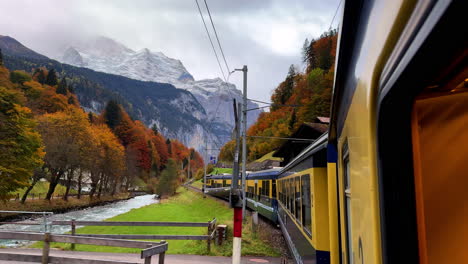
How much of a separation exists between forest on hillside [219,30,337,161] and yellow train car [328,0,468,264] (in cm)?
3794

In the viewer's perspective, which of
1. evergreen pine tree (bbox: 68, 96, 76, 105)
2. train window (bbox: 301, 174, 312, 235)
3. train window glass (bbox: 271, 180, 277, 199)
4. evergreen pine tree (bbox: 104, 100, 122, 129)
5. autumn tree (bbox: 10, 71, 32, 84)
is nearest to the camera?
train window (bbox: 301, 174, 312, 235)

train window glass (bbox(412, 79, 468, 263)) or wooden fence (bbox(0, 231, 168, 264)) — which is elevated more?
train window glass (bbox(412, 79, 468, 263))

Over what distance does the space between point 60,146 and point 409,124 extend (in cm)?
4732

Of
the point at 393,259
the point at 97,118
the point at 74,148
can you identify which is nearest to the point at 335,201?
the point at 393,259

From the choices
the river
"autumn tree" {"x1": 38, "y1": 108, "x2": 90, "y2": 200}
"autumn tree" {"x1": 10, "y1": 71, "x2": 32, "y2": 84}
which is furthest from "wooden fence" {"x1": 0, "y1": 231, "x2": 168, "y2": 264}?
"autumn tree" {"x1": 10, "y1": 71, "x2": 32, "y2": 84}

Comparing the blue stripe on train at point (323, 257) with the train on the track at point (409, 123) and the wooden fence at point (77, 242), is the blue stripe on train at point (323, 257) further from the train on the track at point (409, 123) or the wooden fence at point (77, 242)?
the train on the track at point (409, 123)

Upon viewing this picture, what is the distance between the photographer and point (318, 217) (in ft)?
16.0

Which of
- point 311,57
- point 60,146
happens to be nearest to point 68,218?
point 60,146

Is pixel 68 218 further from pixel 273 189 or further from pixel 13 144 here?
pixel 273 189

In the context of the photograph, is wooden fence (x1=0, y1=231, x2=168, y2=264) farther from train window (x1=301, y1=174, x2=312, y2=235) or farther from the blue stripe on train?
the blue stripe on train

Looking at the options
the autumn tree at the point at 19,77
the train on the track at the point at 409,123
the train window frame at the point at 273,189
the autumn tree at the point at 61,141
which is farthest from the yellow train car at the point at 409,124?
the autumn tree at the point at 19,77

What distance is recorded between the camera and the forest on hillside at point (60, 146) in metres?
28.2

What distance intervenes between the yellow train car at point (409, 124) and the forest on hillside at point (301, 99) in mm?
37942

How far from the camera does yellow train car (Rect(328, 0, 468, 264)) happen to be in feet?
2.55
